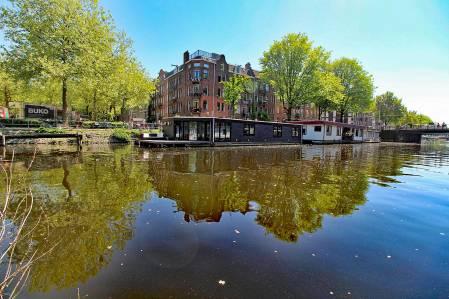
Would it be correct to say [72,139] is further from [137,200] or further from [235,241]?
[235,241]

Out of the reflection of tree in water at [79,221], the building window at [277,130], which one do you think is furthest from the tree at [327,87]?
the reflection of tree in water at [79,221]

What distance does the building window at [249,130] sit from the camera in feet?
106

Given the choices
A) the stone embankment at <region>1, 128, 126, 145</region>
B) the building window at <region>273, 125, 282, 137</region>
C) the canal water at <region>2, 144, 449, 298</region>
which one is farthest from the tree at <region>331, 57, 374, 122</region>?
the canal water at <region>2, 144, 449, 298</region>

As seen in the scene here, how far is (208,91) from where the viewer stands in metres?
55.6

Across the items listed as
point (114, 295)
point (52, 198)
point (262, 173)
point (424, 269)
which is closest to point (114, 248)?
point (114, 295)

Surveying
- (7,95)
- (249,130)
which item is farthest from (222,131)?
(7,95)

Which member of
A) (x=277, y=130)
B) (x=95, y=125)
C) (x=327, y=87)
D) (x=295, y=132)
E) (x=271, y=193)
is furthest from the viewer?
(x=327, y=87)

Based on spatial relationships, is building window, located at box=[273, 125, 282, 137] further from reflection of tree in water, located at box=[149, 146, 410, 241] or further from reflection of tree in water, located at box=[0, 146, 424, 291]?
reflection of tree in water, located at box=[149, 146, 410, 241]

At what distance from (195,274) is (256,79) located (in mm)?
64495

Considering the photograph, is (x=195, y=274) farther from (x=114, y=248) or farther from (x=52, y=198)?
(x=52, y=198)

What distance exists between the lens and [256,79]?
65.0m

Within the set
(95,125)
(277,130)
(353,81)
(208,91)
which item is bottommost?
(277,130)

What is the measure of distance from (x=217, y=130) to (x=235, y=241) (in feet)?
81.2

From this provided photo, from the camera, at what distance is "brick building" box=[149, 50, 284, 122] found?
55.3 meters
